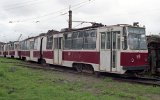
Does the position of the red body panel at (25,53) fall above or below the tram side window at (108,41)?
below

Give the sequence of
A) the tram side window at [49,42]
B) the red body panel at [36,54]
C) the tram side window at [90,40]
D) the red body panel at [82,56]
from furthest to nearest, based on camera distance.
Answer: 1. the red body panel at [36,54]
2. the tram side window at [49,42]
3. the tram side window at [90,40]
4. the red body panel at [82,56]

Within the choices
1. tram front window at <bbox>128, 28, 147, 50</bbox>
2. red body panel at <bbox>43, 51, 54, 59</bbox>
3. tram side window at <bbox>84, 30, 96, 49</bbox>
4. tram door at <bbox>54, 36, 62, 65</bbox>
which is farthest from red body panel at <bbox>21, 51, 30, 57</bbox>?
tram front window at <bbox>128, 28, 147, 50</bbox>

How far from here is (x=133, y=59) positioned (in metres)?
19.6

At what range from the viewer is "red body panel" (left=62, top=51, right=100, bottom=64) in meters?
21.5

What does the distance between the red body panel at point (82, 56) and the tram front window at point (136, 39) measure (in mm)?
2449

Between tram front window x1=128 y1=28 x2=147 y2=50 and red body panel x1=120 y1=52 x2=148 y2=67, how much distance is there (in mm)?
394

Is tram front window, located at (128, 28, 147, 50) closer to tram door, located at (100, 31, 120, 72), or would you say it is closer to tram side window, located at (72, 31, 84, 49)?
tram door, located at (100, 31, 120, 72)

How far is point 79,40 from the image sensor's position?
79.0 ft

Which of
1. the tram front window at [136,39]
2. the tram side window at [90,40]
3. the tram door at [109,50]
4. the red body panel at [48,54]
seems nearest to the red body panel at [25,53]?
the red body panel at [48,54]

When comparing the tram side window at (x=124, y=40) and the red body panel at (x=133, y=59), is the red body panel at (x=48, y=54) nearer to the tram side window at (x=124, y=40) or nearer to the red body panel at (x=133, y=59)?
the red body panel at (x=133, y=59)

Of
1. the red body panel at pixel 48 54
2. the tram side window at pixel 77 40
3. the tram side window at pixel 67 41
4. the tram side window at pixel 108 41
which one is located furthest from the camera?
the red body panel at pixel 48 54

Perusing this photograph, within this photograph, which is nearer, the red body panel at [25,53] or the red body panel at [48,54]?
the red body panel at [48,54]

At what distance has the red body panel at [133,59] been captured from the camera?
19297mm

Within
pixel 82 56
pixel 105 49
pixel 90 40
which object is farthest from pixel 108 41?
pixel 82 56
